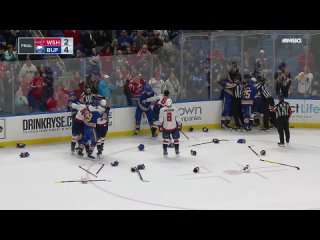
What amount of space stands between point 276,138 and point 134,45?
4.81 metres

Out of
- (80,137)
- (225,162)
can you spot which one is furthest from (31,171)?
(225,162)

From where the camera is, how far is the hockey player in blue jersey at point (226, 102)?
52.1 feet

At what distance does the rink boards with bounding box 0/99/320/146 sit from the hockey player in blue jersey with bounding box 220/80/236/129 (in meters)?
0.30

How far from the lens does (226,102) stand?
15.9 m

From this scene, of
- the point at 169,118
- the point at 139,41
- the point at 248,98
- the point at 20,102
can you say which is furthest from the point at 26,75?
the point at 248,98

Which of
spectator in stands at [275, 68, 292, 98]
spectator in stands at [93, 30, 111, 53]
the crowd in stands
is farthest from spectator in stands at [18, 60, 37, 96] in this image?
spectator in stands at [275, 68, 292, 98]

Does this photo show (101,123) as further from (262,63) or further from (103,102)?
(262,63)

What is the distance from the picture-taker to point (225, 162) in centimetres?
1226

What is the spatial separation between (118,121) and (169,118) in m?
2.79

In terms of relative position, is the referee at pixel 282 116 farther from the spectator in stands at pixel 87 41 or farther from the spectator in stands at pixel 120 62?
the spectator in stands at pixel 87 41

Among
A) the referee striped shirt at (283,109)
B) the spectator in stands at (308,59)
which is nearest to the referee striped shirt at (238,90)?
the spectator in stands at (308,59)

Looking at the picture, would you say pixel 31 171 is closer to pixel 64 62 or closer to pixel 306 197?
pixel 64 62

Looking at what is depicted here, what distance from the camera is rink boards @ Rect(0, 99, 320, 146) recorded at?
45.1ft

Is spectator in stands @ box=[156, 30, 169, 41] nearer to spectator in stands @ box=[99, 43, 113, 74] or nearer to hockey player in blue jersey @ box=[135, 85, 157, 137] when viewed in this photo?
spectator in stands @ box=[99, 43, 113, 74]
